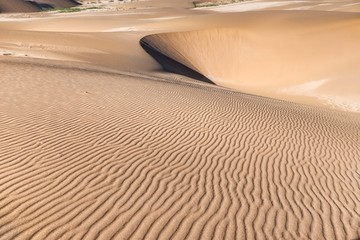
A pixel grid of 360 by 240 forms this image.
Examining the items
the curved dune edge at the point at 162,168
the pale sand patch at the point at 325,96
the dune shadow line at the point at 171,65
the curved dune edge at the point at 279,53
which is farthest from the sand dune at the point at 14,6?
the curved dune edge at the point at 162,168

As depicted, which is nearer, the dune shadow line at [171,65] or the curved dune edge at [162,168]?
the curved dune edge at [162,168]

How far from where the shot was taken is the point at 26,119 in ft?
29.6

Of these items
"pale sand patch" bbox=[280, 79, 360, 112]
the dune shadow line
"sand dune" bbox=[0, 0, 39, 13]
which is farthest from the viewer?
"sand dune" bbox=[0, 0, 39, 13]

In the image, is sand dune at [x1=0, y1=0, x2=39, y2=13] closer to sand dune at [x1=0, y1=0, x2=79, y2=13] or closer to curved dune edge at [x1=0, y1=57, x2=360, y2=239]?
sand dune at [x1=0, y1=0, x2=79, y2=13]

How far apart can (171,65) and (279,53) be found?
7308 millimetres

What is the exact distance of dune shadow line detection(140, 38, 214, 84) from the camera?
2420 cm

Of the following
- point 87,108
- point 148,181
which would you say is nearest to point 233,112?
point 87,108

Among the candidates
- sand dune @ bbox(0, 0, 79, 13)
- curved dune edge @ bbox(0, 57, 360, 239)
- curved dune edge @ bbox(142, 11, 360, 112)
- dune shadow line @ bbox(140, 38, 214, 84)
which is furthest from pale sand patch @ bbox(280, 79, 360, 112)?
sand dune @ bbox(0, 0, 79, 13)

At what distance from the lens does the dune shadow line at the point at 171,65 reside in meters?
24.2

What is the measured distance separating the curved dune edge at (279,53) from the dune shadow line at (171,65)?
2.19 ft

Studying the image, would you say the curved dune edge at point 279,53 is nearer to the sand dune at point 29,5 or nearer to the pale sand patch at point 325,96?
the pale sand patch at point 325,96

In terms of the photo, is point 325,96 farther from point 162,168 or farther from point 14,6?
point 14,6

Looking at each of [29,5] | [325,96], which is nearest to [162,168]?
[325,96]

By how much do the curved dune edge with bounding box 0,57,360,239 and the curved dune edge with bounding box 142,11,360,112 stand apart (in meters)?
9.19
